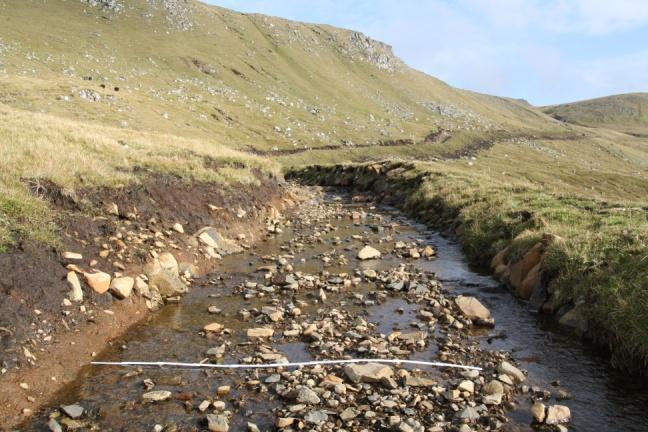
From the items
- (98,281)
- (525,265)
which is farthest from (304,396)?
(525,265)

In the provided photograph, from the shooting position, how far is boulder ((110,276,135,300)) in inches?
502

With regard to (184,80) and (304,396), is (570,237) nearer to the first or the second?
(304,396)

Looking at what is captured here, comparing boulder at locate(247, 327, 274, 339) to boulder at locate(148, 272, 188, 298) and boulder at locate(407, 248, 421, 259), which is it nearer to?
boulder at locate(148, 272, 188, 298)

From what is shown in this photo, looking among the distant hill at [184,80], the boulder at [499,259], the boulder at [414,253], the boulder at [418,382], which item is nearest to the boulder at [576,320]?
the boulder at [499,259]

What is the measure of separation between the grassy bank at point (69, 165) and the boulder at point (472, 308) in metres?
11.7

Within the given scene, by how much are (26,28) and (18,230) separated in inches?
4875

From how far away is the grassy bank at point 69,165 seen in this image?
13047 millimetres

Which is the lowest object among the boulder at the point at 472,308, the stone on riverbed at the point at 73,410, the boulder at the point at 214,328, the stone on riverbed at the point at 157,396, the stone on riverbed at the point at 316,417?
the stone on riverbed at the point at 73,410

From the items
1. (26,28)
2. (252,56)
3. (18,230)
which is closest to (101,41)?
(26,28)

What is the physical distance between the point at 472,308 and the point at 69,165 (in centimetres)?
1545

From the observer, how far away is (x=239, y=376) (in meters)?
10.2

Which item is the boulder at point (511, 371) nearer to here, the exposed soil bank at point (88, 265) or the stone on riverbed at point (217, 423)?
the stone on riverbed at point (217, 423)

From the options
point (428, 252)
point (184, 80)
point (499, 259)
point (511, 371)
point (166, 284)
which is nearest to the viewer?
point (511, 371)

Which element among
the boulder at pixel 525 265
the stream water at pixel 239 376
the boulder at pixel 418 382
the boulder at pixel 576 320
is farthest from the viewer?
the boulder at pixel 525 265
